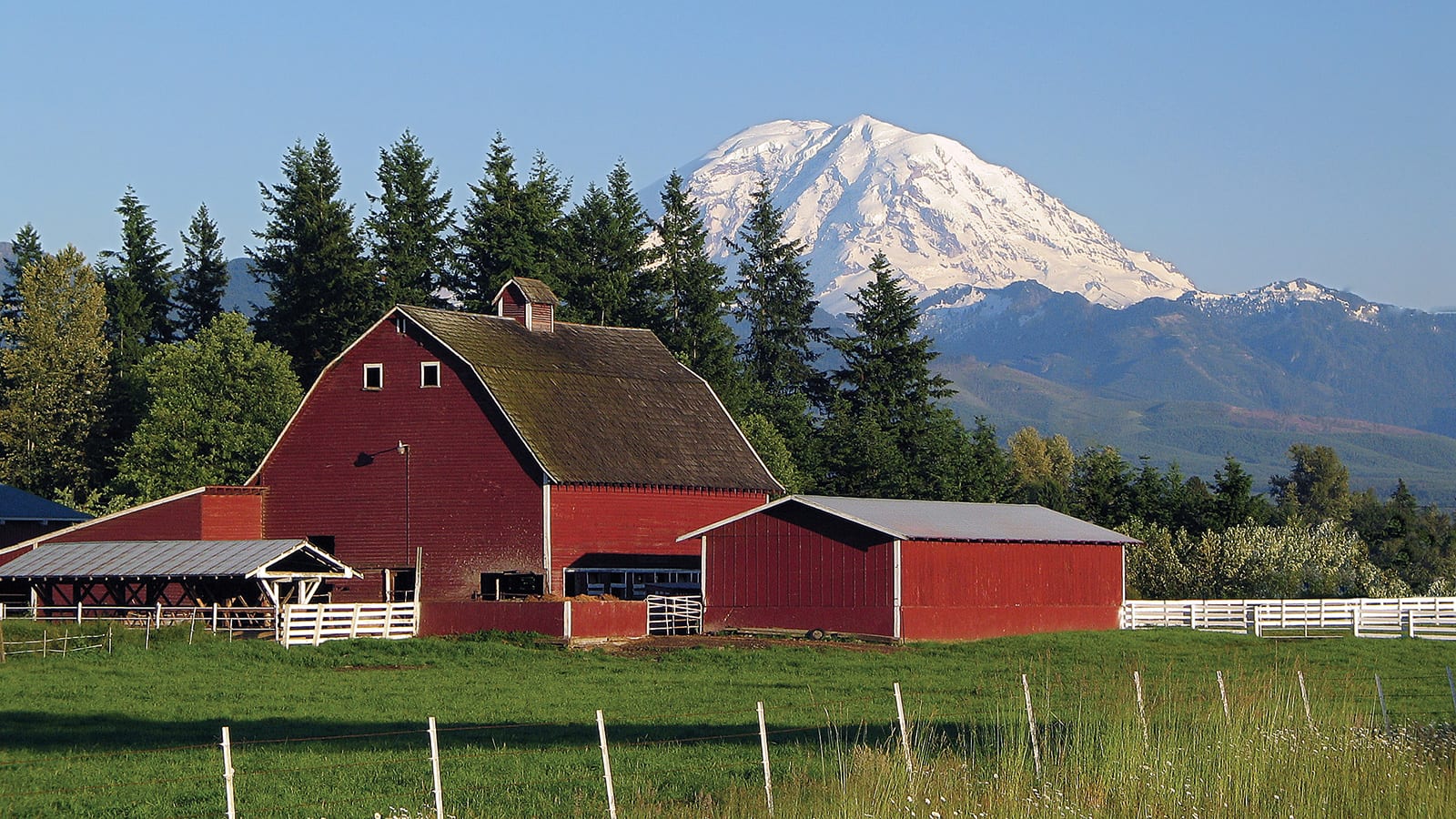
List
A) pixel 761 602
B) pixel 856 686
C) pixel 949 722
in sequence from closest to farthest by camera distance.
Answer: pixel 949 722
pixel 856 686
pixel 761 602

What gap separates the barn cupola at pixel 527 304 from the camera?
190ft

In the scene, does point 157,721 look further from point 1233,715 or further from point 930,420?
point 930,420

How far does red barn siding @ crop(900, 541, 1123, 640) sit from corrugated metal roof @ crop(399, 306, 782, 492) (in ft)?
33.6

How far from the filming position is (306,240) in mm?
83000

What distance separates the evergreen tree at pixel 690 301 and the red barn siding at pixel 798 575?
34111mm

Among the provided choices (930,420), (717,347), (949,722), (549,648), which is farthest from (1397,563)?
(949,722)

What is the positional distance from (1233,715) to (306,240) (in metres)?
68.9

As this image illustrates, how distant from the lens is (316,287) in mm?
81938

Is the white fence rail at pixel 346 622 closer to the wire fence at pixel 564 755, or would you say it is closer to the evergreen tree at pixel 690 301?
the wire fence at pixel 564 755

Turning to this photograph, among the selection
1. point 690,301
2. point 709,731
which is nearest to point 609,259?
point 690,301

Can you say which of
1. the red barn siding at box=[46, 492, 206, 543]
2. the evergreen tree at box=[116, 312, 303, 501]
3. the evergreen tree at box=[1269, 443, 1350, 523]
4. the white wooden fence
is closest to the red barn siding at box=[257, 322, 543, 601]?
the red barn siding at box=[46, 492, 206, 543]

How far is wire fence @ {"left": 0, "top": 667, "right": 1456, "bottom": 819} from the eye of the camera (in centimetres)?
1867

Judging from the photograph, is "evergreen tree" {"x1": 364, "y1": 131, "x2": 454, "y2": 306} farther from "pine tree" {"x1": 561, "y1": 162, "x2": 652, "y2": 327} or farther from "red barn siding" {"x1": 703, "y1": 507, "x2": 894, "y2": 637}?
"red barn siding" {"x1": 703, "y1": 507, "x2": 894, "y2": 637}

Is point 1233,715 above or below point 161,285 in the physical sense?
below
